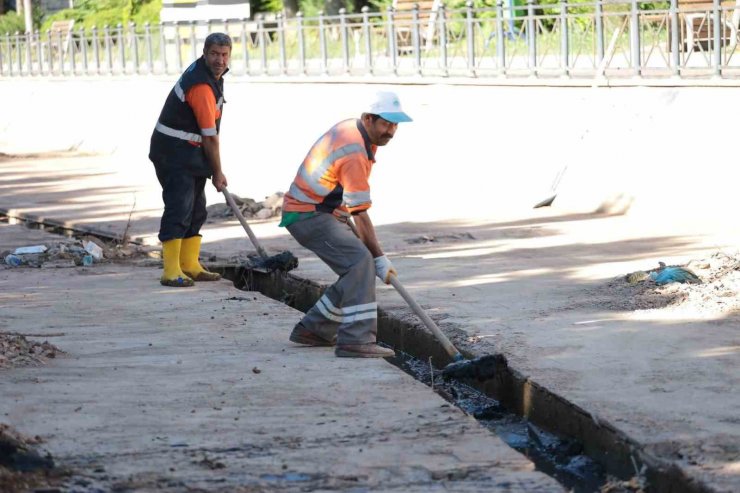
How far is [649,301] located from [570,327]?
0.76m

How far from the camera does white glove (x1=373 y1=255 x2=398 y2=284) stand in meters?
6.97

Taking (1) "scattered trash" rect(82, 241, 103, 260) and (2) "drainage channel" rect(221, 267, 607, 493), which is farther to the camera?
(1) "scattered trash" rect(82, 241, 103, 260)

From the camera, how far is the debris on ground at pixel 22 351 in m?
6.80

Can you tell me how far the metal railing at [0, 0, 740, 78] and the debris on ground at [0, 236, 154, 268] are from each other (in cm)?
544

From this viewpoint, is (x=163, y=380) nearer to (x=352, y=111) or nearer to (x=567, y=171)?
(x=567, y=171)

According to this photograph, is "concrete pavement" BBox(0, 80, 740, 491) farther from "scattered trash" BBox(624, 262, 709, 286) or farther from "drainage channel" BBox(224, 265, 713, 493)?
"scattered trash" BBox(624, 262, 709, 286)

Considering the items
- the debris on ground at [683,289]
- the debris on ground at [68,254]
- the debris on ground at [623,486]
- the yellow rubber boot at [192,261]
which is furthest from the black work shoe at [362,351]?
the debris on ground at [68,254]

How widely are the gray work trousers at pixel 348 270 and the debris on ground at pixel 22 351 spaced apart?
1411 millimetres

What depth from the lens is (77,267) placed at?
34.6 feet

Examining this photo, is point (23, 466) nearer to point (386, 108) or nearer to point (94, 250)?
point (386, 108)

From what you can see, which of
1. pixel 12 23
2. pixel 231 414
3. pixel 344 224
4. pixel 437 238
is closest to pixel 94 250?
pixel 437 238

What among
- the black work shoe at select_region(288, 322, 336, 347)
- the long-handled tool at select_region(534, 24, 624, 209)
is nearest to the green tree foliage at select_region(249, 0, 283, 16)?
the long-handled tool at select_region(534, 24, 624, 209)

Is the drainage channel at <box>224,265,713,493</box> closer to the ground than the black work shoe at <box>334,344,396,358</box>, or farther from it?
closer to the ground

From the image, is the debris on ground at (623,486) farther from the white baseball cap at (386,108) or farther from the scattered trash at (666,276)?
the scattered trash at (666,276)
